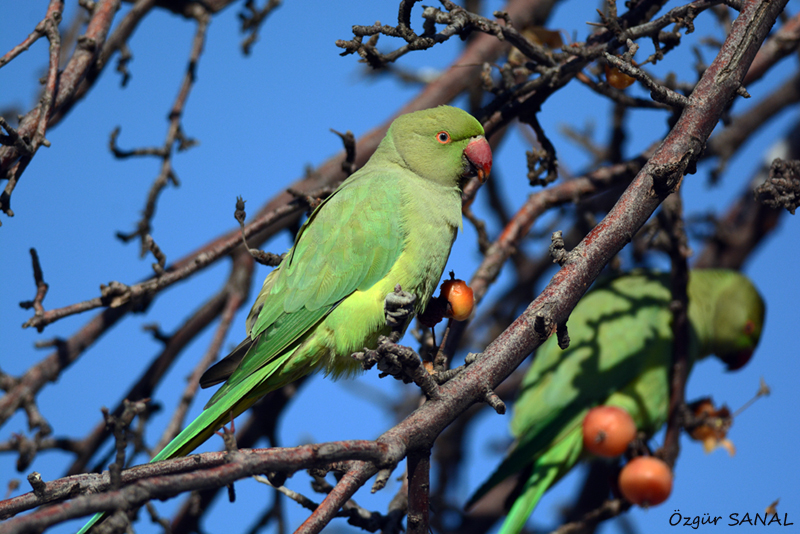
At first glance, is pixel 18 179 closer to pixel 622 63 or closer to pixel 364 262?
pixel 364 262

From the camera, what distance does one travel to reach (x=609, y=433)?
3.34 meters

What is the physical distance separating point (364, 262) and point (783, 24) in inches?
134

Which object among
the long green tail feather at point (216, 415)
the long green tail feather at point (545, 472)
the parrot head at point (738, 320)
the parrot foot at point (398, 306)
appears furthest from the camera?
the parrot head at point (738, 320)

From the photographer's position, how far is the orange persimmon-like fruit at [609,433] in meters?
3.33

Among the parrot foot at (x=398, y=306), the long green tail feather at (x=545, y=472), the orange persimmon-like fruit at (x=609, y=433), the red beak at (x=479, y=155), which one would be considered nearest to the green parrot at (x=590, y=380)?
the long green tail feather at (x=545, y=472)

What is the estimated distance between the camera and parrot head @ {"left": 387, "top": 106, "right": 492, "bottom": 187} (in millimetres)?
3076

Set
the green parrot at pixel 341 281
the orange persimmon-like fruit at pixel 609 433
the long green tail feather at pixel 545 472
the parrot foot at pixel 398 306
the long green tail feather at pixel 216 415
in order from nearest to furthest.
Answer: the parrot foot at pixel 398 306
the long green tail feather at pixel 216 415
the green parrot at pixel 341 281
the orange persimmon-like fruit at pixel 609 433
the long green tail feather at pixel 545 472

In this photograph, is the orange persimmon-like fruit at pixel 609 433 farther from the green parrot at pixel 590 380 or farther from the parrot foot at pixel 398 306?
the parrot foot at pixel 398 306

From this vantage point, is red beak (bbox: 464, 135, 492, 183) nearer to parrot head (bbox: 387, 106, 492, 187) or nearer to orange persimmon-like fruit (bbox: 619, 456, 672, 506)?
parrot head (bbox: 387, 106, 492, 187)

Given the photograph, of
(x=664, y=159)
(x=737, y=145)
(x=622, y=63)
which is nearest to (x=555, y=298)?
(x=664, y=159)

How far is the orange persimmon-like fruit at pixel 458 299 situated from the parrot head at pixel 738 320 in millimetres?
2957

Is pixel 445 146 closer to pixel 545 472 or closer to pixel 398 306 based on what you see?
pixel 398 306

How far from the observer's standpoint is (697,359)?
15.6 feet

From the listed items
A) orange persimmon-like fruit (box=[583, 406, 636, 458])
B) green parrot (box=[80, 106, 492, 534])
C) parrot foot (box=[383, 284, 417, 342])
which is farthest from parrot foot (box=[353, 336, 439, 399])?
orange persimmon-like fruit (box=[583, 406, 636, 458])
